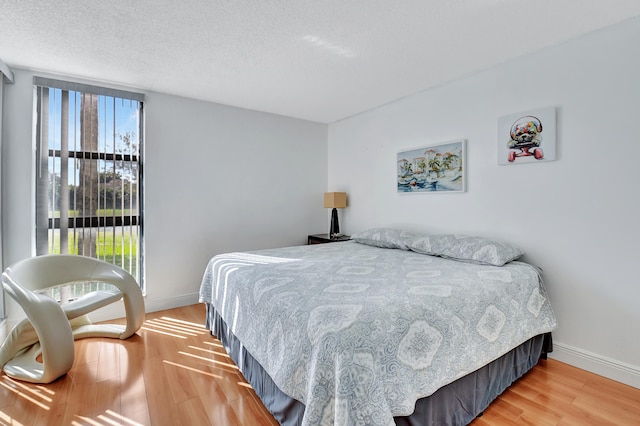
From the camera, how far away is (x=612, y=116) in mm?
2121

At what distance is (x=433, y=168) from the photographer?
3230 millimetres

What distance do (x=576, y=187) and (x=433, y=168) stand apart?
3.99 ft

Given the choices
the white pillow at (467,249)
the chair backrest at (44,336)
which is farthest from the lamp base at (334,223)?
the chair backrest at (44,336)

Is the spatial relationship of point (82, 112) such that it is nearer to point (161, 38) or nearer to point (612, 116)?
point (161, 38)

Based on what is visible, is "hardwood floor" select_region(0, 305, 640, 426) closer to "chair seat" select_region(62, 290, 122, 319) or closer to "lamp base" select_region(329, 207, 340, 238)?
"chair seat" select_region(62, 290, 122, 319)

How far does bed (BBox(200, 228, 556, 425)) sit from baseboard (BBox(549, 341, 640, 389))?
148 millimetres

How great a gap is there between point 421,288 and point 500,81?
2.09 m

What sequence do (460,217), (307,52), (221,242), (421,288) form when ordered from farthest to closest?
(221,242)
(460,217)
(307,52)
(421,288)

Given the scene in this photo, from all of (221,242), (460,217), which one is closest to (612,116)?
(460,217)

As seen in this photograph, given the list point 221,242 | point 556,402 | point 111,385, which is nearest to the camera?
point 556,402

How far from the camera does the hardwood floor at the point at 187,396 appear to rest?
5.63 ft

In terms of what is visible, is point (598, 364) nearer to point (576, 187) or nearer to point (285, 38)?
point (576, 187)

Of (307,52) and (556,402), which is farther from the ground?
(307,52)

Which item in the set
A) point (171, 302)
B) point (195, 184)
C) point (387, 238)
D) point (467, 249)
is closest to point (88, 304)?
point (171, 302)
